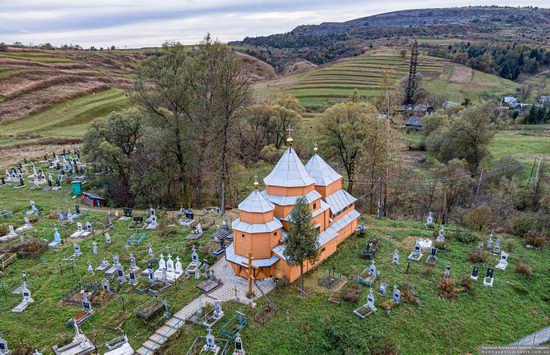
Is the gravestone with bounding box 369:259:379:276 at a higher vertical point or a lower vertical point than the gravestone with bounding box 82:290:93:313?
lower

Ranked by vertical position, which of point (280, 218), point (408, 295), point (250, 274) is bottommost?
point (408, 295)

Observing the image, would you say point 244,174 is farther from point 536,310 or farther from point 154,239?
point 536,310

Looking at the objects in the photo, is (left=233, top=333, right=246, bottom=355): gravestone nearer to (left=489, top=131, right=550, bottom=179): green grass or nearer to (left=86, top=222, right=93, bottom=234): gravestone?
(left=86, top=222, right=93, bottom=234): gravestone

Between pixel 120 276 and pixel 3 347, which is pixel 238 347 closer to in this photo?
pixel 120 276

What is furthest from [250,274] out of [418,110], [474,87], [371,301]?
[474,87]

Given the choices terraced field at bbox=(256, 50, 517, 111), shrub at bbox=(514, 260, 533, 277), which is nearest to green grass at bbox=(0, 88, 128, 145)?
terraced field at bbox=(256, 50, 517, 111)
